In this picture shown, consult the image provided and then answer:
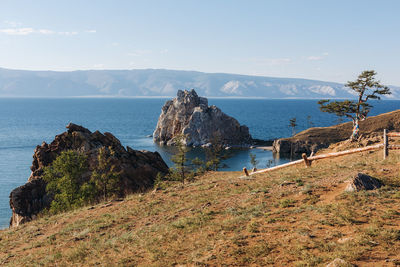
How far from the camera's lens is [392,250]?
35.3 feet

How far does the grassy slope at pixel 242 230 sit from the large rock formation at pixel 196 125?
115786mm

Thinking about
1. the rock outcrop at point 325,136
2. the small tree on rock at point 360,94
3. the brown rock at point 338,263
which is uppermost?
the small tree on rock at point 360,94

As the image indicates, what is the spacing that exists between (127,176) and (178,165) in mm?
9133

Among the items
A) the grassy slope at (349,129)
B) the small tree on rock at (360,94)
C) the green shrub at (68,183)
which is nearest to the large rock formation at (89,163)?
the green shrub at (68,183)

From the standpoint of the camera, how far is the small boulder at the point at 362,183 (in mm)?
16562

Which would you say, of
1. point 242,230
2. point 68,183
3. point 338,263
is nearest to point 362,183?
point 242,230

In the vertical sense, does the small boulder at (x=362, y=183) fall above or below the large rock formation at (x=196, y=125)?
above

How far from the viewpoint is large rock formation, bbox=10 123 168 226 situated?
1720 inches

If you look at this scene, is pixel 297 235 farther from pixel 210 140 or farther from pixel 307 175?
pixel 210 140

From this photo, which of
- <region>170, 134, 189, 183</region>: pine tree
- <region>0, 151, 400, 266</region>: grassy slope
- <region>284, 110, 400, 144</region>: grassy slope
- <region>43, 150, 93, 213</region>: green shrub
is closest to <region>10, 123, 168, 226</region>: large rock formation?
<region>170, 134, 189, 183</region>: pine tree

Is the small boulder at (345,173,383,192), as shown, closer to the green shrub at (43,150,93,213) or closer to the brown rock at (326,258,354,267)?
the brown rock at (326,258,354,267)

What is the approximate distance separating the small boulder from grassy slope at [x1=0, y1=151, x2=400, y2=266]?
444 mm

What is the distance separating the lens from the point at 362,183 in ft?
55.2

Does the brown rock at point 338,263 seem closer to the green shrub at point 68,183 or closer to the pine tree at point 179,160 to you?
the green shrub at point 68,183
